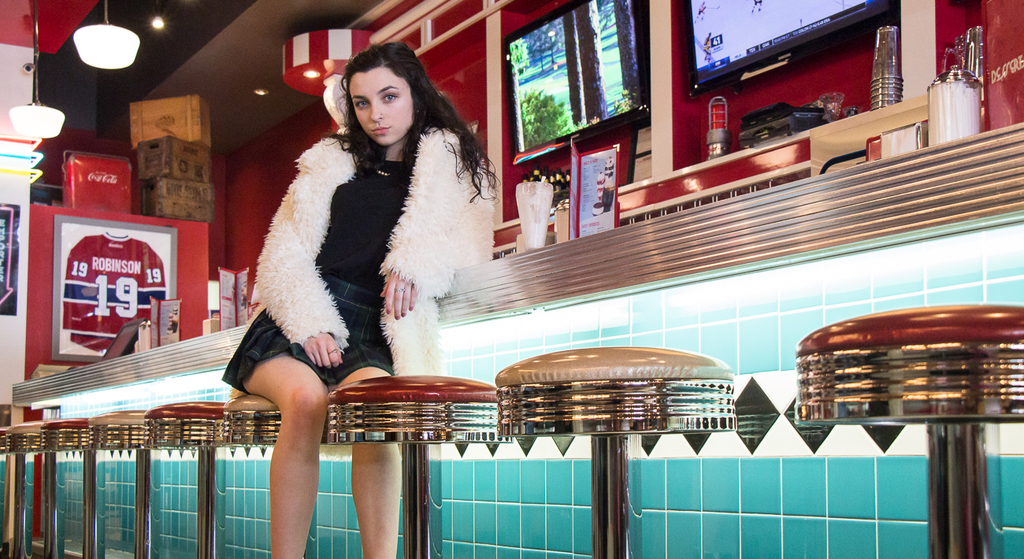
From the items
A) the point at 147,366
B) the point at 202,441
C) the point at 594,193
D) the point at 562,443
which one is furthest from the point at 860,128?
the point at 147,366

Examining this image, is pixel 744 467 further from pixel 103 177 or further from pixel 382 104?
pixel 103 177

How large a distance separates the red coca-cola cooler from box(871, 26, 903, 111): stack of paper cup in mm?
5844


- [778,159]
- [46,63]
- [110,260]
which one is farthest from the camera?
[46,63]

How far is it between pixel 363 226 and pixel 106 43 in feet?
12.6

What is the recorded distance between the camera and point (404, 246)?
207 centimetres

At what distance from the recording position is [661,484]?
1.84 metres

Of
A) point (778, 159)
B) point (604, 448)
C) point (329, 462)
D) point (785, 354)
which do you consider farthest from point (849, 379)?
point (778, 159)

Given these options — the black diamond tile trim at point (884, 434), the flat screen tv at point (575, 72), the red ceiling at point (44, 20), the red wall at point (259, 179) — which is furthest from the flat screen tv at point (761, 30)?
the red wall at point (259, 179)

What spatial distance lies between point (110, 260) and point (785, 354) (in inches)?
233

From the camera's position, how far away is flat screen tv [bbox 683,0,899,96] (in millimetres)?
3330

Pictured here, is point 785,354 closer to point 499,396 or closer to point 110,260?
point 499,396

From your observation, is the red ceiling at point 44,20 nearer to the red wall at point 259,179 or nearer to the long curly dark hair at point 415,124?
the red wall at point 259,179

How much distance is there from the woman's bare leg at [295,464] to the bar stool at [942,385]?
4.02ft

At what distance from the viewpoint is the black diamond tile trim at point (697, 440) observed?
5.81 ft
